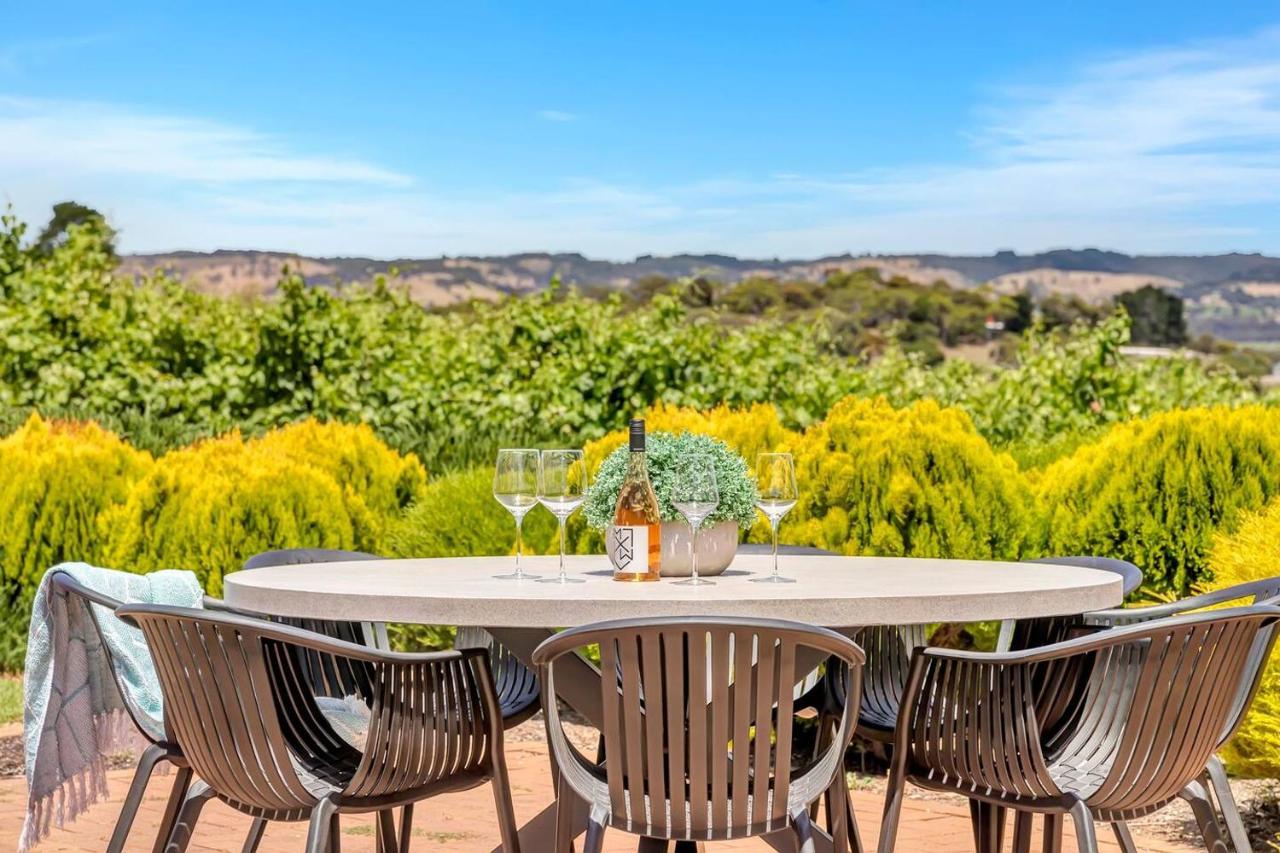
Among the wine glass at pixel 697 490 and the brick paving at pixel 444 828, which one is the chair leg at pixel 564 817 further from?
the brick paving at pixel 444 828

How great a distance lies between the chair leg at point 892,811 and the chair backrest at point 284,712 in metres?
0.79

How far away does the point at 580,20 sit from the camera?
1077 inches

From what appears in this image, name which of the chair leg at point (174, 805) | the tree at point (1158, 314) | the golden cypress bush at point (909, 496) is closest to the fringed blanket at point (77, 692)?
the chair leg at point (174, 805)

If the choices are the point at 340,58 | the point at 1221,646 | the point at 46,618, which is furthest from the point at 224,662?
the point at 340,58

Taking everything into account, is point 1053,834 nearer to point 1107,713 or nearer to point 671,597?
point 1107,713

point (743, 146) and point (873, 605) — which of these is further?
point (743, 146)

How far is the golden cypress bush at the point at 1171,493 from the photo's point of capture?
5.64 meters

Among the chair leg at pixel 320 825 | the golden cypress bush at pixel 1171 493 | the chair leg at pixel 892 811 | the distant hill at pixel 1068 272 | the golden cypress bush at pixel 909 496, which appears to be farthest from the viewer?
the distant hill at pixel 1068 272

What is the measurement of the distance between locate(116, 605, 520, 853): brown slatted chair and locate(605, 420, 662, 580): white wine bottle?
0.51 meters

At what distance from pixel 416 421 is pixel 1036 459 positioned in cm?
459

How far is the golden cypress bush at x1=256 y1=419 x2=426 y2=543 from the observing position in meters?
7.47

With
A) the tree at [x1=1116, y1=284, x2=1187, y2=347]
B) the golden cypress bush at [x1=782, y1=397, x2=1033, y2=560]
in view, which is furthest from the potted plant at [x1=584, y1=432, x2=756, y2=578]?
the tree at [x1=1116, y1=284, x2=1187, y2=347]

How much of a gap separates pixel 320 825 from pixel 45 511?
5.18 meters

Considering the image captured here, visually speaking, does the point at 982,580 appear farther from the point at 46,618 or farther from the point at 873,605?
the point at 46,618
